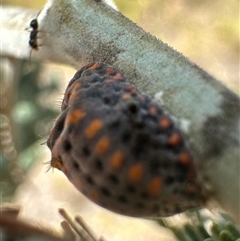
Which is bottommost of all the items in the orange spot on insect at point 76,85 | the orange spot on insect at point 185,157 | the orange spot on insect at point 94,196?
the orange spot on insect at point 94,196

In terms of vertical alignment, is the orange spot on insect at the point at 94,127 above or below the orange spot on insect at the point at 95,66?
below

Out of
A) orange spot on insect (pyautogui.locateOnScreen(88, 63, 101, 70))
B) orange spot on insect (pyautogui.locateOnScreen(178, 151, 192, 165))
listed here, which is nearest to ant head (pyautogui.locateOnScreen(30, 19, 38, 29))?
orange spot on insect (pyautogui.locateOnScreen(88, 63, 101, 70))

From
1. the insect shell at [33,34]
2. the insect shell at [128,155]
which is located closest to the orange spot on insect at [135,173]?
the insect shell at [128,155]

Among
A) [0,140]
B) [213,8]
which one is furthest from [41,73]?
[213,8]

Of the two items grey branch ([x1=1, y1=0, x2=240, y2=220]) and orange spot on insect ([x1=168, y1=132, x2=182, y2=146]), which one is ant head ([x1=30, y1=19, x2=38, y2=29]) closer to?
grey branch ([x1=1, y1=0, x2=240, y2=220])

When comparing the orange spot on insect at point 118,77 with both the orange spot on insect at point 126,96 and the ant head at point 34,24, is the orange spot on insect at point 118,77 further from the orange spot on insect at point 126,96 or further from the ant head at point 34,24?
the ant head at point 34,24

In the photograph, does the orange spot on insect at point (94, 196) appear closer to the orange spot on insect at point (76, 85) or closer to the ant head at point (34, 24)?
the orange spot on insect at point (76, 85)

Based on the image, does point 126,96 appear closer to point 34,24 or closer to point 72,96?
point 72,96

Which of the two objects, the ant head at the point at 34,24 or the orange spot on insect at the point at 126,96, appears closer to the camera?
the orange spot on insect at the point at 126,96

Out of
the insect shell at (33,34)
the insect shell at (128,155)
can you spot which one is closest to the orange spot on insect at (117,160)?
the insect shell at (128,155)
